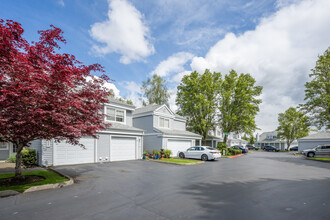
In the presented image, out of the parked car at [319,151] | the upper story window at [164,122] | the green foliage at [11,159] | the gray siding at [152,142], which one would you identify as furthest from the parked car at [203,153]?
the parked car at [319,151]

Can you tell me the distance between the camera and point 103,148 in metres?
16.4

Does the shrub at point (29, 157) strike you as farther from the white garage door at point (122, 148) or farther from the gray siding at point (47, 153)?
the white garage door at point (122, 148)

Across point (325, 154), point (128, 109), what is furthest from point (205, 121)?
point (325, 154)

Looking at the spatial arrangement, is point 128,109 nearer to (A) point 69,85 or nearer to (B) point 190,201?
(A) point 69,85

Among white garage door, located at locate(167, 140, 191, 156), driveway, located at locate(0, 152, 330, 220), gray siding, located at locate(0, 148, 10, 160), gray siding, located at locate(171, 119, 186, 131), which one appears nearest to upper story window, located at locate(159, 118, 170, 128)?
gray siding, located at locate(171, 119, 186, 131)

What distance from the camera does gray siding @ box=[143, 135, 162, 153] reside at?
22.4m

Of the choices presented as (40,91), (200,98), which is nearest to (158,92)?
(200,98)

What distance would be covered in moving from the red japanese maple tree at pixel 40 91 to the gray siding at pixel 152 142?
13.9 m

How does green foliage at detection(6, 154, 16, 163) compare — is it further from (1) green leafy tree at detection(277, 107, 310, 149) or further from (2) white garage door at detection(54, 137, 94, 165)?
(1) green leafy tree at detection(277, 107, 310, 149)

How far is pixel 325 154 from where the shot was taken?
88.8ft

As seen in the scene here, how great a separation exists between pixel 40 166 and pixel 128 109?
9.48 metres

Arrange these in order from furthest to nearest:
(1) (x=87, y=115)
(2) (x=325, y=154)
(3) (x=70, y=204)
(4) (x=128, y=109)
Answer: (2) (x=325, y=154) → (4) (x=128, y=109) → (1) (x=87, y=115) → (3) (x=70, y=204)

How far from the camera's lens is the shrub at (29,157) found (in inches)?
534

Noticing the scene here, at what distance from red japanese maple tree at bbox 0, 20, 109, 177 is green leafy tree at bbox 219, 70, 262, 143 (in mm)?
27612
